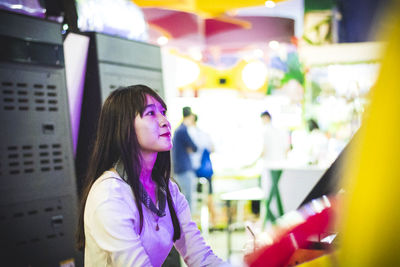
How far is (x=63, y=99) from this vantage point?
1.85 meters

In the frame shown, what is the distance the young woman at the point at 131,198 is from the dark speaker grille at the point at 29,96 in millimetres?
417

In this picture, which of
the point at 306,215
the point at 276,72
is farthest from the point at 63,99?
the point at 276,72

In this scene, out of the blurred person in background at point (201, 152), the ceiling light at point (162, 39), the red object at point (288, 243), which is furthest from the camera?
the ceiling light at point (162, 39)

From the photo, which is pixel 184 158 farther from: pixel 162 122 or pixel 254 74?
pixel 162 122

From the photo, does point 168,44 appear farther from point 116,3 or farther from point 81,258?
point 81,258

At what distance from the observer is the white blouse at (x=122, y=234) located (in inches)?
49.3

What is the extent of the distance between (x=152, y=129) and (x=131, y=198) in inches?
9.7

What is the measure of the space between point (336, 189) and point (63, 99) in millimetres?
1194

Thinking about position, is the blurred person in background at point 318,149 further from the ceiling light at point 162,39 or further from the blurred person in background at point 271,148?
the ceiling light at point 162,39

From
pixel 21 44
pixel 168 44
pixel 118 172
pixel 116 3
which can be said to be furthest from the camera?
pixel 168 44

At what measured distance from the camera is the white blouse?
1.25 metres

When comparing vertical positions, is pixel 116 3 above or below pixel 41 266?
above

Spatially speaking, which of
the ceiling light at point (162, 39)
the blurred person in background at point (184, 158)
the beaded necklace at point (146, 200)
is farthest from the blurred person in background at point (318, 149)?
the beaded necklace at point (146, 200)

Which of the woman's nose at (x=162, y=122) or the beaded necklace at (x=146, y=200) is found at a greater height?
the woman's nose at (x=162, y=122)
